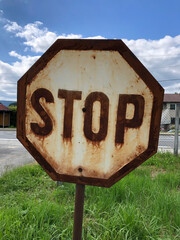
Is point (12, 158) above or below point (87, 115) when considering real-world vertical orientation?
below

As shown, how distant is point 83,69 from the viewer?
0.71 m

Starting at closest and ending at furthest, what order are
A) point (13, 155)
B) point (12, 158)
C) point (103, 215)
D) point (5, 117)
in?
point (103, 215) < point (12, 158) < point (13, 155) < point (5, 117)

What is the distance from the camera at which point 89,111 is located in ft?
2.32

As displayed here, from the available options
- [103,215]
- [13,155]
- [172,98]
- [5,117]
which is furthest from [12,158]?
[172,98]

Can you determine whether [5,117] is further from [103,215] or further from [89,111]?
[89,111]

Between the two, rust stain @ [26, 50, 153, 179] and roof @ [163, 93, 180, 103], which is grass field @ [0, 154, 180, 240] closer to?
rust stain @ [26, 50, 153, 179]

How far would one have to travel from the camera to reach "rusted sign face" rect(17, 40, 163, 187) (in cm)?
68

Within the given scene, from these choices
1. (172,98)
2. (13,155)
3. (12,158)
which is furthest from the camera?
(172,98)

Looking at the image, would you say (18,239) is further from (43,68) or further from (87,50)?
(87,50)

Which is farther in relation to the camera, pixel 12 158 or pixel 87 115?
pixel 12 158

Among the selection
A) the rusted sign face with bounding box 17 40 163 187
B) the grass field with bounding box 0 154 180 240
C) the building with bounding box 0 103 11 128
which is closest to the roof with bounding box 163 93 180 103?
the building with bounding box 0 103 11 128

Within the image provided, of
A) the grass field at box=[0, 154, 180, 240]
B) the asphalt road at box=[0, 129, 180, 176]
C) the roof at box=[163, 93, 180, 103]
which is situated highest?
the roof at box=[163, 93, 180, 103]

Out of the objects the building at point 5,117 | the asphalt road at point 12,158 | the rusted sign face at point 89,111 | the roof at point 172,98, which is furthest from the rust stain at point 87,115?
the roof at point 172,98

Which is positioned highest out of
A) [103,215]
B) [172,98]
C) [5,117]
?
[172,98]
